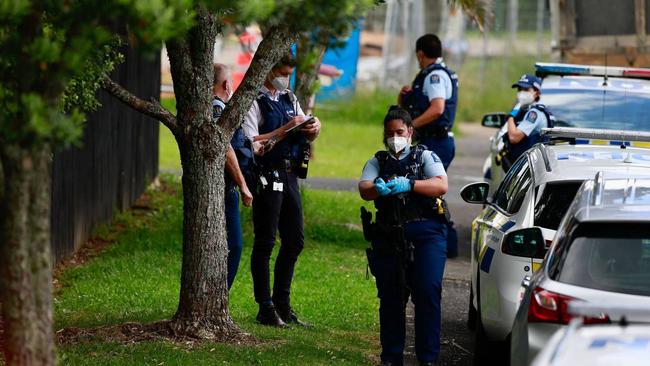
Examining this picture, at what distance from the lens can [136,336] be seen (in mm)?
8156

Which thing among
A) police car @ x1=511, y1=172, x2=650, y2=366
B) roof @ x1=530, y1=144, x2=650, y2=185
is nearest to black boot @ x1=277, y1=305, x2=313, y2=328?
roof @ x1=530, y1=144, x2=650, y2=185

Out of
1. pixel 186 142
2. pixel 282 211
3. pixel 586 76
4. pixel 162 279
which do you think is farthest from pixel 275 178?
pixel 586 76

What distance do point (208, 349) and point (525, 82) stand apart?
5392 mm

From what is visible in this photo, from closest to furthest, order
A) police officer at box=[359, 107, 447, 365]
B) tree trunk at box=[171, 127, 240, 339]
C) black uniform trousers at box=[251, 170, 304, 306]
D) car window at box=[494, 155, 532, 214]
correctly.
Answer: police officer at box=[359, 107, 447, 365]
tree trunk at box=[171, 127, 240, 339]
car window at box=[494, 155, 532, 214]
black uniform trousers at box=[251, 170, 304, 306]

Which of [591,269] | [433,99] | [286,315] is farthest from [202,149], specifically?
[433,99]

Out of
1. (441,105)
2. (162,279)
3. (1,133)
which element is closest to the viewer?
(1,133)

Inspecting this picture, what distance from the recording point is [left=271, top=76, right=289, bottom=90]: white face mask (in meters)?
9.19

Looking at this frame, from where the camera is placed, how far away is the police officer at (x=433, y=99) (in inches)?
476

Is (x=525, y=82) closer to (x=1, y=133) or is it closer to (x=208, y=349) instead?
(x=208, y=349)

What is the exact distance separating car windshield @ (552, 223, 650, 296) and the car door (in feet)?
5.32

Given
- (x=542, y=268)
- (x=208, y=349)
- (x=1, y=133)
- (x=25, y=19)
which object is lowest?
(x=208, y=349)

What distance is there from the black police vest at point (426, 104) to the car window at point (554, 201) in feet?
14.2

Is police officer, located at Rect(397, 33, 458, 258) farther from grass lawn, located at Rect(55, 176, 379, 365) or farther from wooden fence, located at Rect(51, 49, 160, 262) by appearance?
wooden fence, located at Rect(51, 49, 160, 262)

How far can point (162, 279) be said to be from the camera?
11.0 metres
